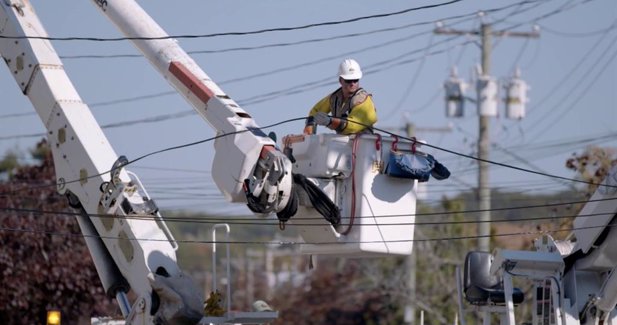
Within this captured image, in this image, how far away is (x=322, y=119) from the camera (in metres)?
16.5

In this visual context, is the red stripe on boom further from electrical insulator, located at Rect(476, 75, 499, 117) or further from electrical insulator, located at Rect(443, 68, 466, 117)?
electrical insulator, located at Rect(443, 68, 466, 117)

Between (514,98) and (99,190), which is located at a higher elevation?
(514,98)

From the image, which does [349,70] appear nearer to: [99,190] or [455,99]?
[99,190]

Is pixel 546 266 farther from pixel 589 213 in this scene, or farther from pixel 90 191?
pixel 90 191

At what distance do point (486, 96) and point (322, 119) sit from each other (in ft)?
63.9

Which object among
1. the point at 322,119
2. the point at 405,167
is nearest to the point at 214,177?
the point at 322,119

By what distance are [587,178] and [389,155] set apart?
46.5ft

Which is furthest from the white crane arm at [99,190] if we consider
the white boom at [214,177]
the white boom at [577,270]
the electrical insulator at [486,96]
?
the electrical insulator at [486,96]

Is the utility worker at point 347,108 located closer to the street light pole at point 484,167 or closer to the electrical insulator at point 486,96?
the street light pole at point 484,167

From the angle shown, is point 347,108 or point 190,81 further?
point 190,81

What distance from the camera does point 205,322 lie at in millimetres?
17328

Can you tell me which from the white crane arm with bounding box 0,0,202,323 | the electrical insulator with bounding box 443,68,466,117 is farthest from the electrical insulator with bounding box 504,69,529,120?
the white crane arm with bounding box 0,0,202,323

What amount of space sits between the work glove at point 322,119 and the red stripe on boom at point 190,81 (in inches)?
56.1

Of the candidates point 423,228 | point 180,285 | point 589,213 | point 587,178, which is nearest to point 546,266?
point 589,213
